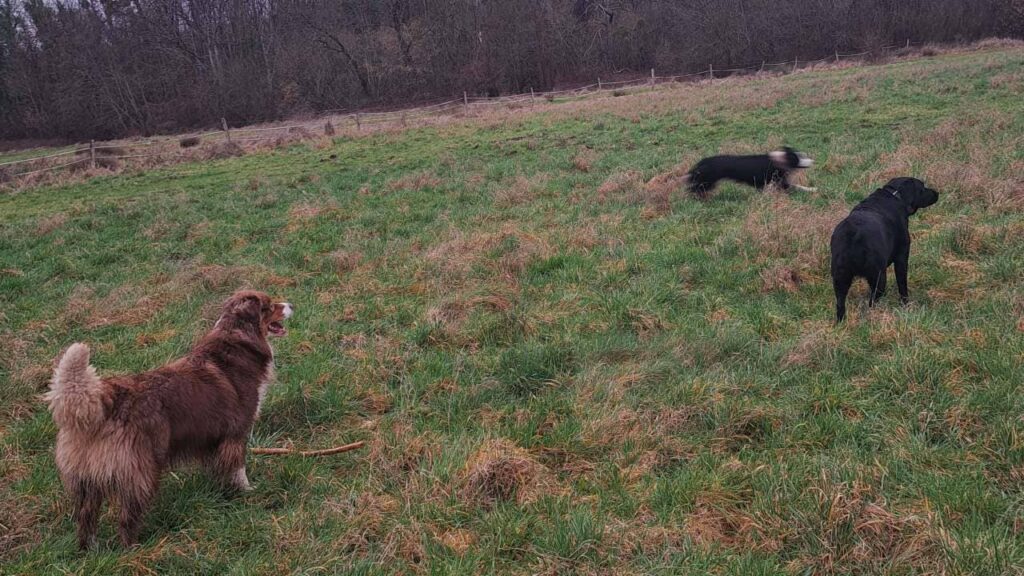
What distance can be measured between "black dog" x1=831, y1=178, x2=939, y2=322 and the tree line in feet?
133

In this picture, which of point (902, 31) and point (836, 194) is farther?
point (902, 31)

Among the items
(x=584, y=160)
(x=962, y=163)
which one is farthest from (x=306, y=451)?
(x=584, y=160)

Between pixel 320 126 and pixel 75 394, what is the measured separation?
31139 millimetres

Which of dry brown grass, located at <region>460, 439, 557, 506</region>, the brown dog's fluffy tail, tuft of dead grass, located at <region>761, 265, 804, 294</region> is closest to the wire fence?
the brown dog's fluffy tail

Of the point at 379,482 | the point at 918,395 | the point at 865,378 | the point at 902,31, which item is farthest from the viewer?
the point at 902,31

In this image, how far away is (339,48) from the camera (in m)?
50.1

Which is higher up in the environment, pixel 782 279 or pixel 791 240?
pixel 791 240

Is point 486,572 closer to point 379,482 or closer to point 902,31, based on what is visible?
point 379,482

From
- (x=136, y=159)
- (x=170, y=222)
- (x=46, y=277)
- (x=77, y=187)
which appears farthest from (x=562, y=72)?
(x=46, y=277)

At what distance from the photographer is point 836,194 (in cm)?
879

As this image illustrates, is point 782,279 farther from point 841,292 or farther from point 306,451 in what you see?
point 306,451

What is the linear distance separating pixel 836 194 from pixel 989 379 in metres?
5.62

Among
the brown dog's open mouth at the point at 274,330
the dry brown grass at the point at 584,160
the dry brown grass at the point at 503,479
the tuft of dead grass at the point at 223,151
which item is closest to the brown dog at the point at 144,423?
the brown dog's open mouth at the point at 274,330

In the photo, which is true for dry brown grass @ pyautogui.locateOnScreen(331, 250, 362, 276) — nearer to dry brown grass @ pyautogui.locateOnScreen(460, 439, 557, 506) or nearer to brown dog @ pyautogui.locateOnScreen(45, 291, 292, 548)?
brown dog @ pyautogui.locateOnScreen(45, 291, 292, 548)
